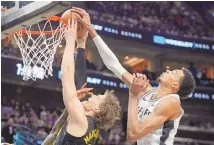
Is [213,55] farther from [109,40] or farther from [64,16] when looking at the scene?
[64,16]

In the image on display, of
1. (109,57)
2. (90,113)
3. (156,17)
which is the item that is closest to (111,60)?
(109,57)

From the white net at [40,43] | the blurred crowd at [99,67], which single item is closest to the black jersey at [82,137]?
the white net at [40,43]

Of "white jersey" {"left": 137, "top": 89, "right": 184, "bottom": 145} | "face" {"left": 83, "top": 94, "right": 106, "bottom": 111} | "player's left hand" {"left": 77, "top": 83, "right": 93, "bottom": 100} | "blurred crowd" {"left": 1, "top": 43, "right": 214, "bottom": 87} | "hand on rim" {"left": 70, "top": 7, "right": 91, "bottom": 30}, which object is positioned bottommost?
"blurred crowd" {"left": 1, "top": 43, "right": 214, "bottom": 87}

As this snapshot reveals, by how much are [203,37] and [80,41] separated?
14576 mm

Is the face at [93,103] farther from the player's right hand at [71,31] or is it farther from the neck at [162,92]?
the neck at [162,92]

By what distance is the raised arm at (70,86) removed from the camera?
102 inches

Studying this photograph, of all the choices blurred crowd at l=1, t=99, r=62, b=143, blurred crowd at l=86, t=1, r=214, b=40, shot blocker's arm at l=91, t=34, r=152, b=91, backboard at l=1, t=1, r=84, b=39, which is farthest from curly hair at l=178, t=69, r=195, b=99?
blurred crowd at l=86, t=1, r=214, b=40

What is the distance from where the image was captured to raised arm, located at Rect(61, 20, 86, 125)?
8.46 feet

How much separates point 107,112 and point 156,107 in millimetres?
405

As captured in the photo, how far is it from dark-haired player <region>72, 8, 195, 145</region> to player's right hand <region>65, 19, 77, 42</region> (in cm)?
12

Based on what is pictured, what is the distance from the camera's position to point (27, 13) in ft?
12.7

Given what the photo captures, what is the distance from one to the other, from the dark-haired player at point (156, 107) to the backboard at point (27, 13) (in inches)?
17.6

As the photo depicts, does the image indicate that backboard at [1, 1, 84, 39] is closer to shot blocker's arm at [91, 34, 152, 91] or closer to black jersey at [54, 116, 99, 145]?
shot blocker's arm at [91, 34, 152, 91]

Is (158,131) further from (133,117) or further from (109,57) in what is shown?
(109,57)
